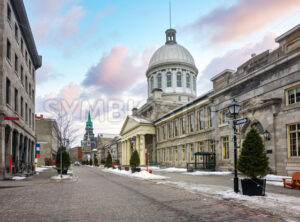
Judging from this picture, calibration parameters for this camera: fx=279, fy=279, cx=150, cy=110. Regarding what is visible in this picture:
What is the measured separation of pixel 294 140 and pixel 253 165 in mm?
10227

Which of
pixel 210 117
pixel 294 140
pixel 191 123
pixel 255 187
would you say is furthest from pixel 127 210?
pixel 191 123

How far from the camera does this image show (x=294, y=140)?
67.6 ft

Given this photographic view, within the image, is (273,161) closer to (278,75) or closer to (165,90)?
(278,75)

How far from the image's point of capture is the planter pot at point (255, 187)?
11930mm

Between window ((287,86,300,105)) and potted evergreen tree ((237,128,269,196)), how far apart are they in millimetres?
9511

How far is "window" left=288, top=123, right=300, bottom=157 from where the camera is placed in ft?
66.1

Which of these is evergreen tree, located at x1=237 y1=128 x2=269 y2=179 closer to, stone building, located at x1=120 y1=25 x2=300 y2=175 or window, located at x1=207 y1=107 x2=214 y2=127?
stone building, located at x1=120 y1=25 x2=300 y2=175

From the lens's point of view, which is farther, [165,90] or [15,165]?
[165,90]

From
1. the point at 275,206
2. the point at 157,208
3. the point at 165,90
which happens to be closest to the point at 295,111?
the point at 275,206

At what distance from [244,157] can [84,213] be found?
767 centimetres

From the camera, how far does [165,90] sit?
250 feet

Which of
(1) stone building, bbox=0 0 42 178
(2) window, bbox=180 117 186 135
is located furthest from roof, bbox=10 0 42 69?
(2) window, bbox=180 117 186 135

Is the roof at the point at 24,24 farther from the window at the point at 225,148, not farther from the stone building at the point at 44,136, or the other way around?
the stone building at the point at 44,136

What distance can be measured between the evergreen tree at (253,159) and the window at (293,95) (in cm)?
951
